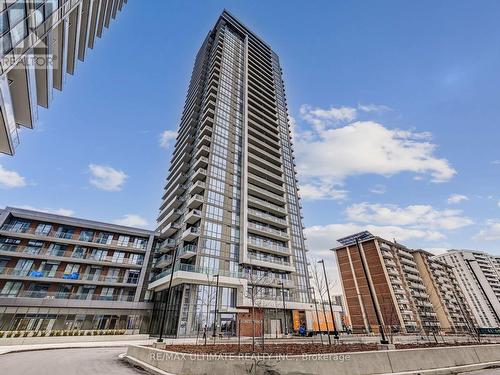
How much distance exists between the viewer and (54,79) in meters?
18.0

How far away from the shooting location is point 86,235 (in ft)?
130

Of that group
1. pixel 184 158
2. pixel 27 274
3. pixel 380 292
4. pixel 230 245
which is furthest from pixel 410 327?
pixel 27 274

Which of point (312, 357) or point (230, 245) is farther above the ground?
point (230, 245)

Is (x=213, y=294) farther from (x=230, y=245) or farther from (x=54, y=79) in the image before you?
(x=54, y=79)

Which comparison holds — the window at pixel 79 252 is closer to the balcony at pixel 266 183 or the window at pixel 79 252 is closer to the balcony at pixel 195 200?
the balcony at pixel 195 200

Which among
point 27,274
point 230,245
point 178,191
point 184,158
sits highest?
point 184,158

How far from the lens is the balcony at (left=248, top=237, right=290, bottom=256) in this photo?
128 ft

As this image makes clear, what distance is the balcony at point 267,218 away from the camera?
42156 millimetres

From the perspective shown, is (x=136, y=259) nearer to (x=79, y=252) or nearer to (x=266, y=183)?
(x=79, y=252)

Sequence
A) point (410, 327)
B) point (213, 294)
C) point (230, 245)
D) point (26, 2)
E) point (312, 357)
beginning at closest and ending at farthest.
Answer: point (312, 357), point (26, 2), point (213, 294), point (230, 245), point (410, 327)

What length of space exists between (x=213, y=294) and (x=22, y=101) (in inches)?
1072

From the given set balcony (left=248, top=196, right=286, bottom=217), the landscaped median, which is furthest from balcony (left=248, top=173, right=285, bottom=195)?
the landscaped median

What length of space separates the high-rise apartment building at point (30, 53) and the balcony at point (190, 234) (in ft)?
72.8

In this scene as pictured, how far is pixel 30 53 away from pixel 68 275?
112 ft
